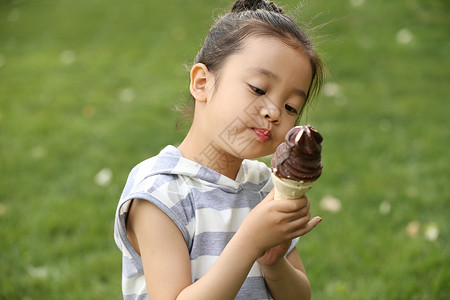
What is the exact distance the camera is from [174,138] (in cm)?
405

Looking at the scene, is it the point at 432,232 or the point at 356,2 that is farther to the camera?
the point at 356,2

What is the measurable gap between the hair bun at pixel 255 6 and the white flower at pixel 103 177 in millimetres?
2031

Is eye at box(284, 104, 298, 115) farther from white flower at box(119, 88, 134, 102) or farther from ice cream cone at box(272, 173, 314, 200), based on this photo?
white flower at box(119, 88, 134, 102)

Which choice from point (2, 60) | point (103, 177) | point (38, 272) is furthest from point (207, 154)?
point (2, 60)

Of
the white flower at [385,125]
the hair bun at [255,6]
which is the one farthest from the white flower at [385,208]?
the hair bun at [255,6]

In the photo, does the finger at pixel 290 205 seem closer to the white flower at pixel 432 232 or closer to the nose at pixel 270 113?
the nose at pixel 270 113

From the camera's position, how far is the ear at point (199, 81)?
5.24 feet

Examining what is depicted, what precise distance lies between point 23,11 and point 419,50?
17.9 feet

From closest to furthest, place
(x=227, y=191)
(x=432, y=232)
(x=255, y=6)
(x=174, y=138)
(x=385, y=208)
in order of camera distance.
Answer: (x=227, y=191) < (x=255, y=6) < (x=432, y=232) < (x=385, y=208) < (x=174, y=138)

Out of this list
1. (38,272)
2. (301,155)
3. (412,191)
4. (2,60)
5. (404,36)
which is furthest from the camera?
(404,36)

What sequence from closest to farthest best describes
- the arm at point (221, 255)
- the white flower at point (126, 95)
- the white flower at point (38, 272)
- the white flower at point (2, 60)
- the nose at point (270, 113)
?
the arm at point (221, 255) < the nose at point (270, 113) < the white flower at point (38, 272) < the white flower at point (126, 95) < the white flower at point (2, 60)

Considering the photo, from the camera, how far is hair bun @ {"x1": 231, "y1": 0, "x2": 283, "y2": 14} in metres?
1.76

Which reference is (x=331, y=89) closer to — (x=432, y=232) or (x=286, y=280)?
(x=432, y=232)

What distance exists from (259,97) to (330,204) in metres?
1.97
